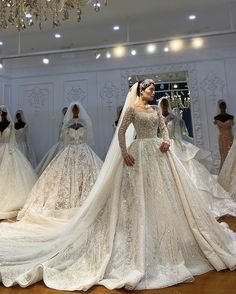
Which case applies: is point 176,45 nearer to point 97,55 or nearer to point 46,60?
point 97,55

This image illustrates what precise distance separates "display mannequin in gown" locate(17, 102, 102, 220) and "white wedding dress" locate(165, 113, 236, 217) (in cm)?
142

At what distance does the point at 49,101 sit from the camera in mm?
6391

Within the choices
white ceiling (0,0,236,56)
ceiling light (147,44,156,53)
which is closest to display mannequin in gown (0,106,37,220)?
white ceiling (0,0,236,56)

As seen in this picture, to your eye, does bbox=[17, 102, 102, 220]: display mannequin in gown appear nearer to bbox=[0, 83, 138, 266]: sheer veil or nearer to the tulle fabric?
the tulle fabric

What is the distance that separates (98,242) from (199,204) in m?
0.90

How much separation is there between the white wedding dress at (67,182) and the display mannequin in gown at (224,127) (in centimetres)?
258

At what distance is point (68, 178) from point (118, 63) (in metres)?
3.11

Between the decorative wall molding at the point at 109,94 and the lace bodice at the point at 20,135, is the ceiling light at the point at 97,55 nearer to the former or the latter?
the decorative wall molding at the point at 109,94

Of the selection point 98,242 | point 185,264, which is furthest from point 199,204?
point 98,242

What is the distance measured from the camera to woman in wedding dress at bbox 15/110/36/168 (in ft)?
19.9

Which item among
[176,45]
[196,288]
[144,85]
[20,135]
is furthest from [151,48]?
[196,288]

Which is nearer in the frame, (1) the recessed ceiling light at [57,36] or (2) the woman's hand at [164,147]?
(2) the woman's hand at [164,147]

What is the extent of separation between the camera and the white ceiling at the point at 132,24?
17.5 feet

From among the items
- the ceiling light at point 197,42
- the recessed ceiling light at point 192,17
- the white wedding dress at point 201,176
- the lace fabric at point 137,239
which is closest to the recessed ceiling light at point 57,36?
the recessed ceiling light at point 192,17
